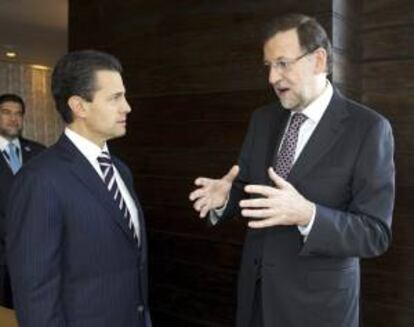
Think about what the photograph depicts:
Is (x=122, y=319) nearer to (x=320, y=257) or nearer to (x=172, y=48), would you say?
(x=320, y=257)

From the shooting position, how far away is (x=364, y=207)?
58.6 inches

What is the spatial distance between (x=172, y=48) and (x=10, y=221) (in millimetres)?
1628

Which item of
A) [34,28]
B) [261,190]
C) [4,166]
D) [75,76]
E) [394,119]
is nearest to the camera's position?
[261,190]

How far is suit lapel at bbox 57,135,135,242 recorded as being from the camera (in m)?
1.53

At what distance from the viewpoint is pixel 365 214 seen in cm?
149

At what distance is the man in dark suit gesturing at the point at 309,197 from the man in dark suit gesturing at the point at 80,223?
0.30m

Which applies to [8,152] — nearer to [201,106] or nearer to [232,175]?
[201,106]

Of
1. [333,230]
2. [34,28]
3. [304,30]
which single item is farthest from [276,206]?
[34,28]

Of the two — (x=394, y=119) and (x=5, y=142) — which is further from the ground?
(x=394, y=119)

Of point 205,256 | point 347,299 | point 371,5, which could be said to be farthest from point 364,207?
point 205,256

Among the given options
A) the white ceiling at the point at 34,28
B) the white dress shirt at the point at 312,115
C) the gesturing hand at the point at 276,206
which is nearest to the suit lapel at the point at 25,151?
the white ceiling at the point at 34,28

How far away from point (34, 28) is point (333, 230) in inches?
223

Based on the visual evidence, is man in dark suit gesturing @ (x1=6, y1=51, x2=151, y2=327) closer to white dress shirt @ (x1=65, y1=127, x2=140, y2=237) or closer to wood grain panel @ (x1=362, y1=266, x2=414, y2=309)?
white dress shirt @ (x1=65, y1=127, x2=140, y2=237)

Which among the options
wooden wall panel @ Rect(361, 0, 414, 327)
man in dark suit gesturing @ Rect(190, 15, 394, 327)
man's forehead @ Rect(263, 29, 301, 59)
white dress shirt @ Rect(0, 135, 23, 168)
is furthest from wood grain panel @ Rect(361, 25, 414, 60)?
white dress shirt @ Rect(0, 135, 23, 168)
